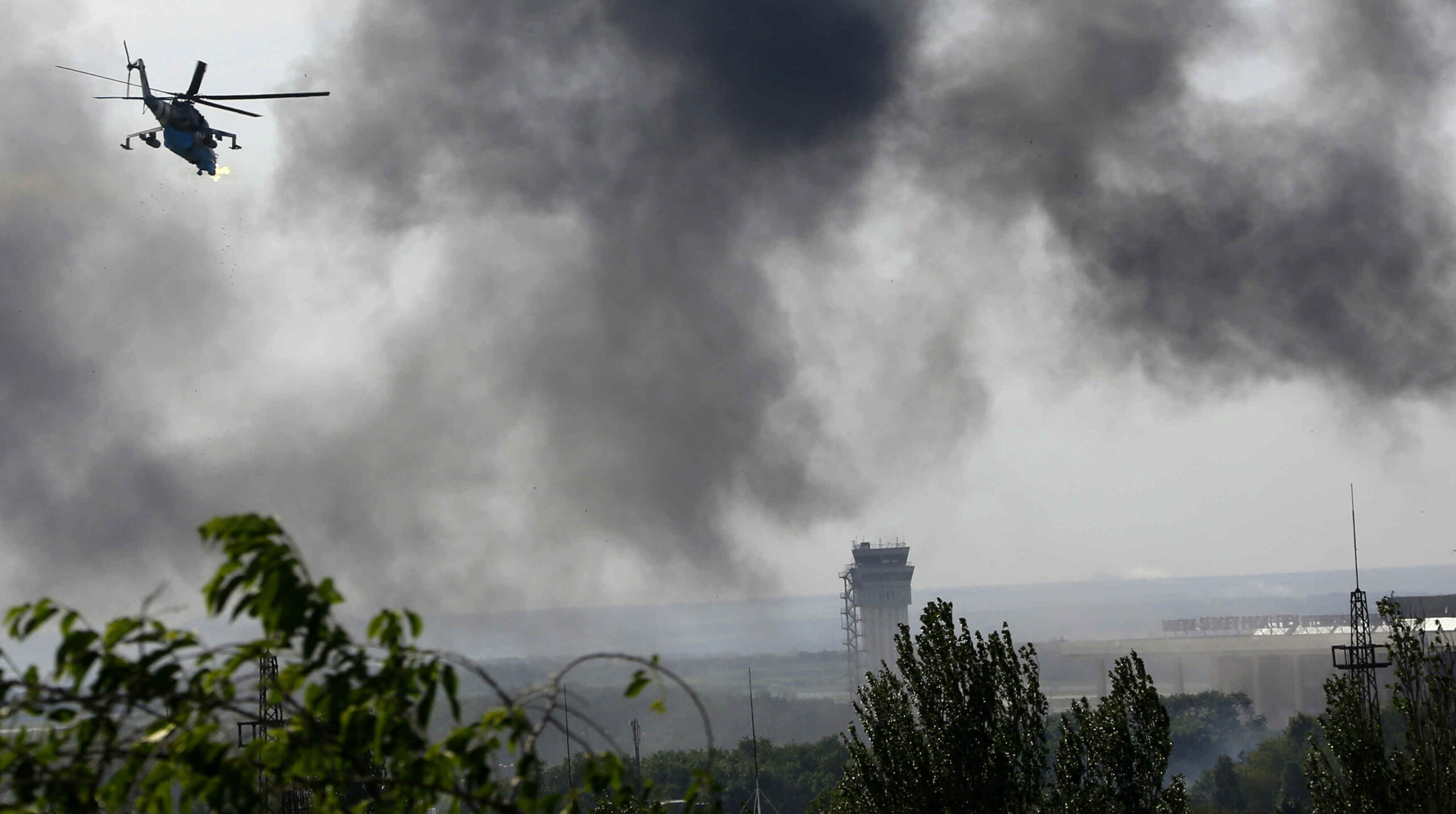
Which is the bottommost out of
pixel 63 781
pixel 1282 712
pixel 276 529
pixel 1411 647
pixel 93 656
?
pixel 1282 712

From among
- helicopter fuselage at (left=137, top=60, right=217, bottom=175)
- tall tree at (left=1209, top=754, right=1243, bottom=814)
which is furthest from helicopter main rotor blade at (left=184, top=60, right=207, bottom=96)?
tall tree at (left=1209, top=754, right=1243, bottom=814)

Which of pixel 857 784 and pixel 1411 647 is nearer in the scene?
pixel 1411 647

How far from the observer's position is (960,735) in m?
26.2

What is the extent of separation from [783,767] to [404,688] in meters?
111

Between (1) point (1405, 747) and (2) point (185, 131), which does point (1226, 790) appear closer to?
(1) point (1405, 747)

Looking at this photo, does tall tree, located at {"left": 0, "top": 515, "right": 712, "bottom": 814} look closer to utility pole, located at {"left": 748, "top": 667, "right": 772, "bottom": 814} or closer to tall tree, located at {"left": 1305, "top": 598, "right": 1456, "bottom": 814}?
tall tree, located at {"left": 1305, "top": 598, "right": 1456, "bottom": 814}

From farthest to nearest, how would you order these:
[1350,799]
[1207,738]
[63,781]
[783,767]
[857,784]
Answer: [1207,738], [783,767], [857,784], [1350,799], [63,781]

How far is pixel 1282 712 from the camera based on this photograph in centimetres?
16762

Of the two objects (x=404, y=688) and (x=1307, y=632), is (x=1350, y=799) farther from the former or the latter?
(x=1307, y=632)

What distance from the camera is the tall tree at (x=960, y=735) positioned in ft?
84.1

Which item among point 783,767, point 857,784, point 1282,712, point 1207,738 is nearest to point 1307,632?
point 1282,712

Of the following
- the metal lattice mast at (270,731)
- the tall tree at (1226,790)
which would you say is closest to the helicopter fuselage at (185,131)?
the metal lattice mast at (270,731)

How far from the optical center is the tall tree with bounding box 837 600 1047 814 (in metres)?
25.6

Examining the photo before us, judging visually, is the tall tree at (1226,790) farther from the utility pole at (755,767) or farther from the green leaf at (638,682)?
the green leaf at (638,682)
